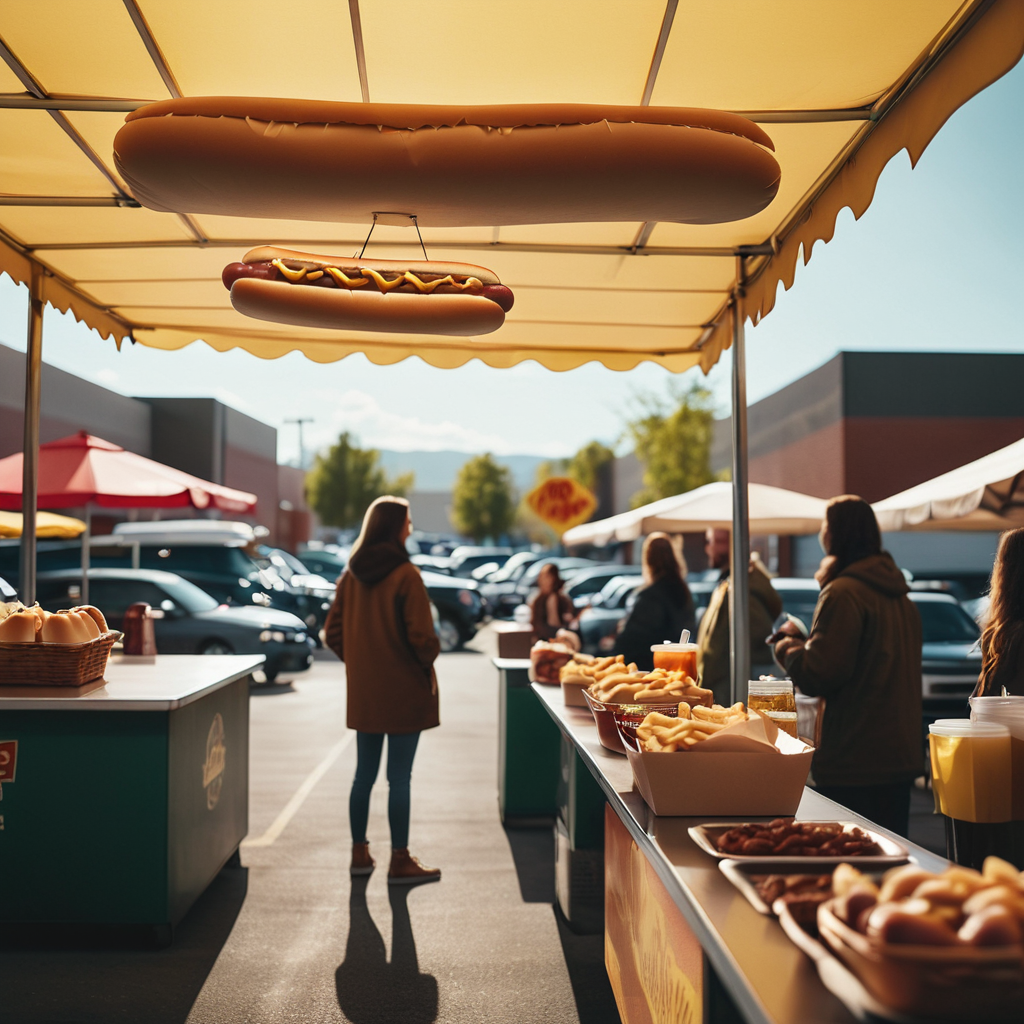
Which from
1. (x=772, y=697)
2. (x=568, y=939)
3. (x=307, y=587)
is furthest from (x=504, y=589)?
(x=772, y=697)

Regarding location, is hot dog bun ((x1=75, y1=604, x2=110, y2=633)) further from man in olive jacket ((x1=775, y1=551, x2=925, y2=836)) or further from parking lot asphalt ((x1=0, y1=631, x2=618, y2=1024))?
man in olive jacket ((x1=775, y1=551, x2=925, y2=836))

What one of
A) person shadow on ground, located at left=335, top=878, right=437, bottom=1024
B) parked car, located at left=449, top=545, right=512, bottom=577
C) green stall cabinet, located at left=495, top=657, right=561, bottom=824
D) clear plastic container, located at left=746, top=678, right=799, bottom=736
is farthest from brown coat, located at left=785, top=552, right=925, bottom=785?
parked car, located at left=449, top=545, right=512, bottom=577

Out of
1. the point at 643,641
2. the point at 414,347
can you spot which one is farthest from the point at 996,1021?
the point at 414,347

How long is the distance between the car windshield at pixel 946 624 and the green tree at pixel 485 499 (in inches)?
2163

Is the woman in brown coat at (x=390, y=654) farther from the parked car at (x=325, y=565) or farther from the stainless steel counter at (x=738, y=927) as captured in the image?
the parked car at (x=325, y=565)

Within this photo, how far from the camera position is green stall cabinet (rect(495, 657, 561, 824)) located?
20.6 ft

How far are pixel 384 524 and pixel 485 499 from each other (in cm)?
5945

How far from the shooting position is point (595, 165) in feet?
9.03

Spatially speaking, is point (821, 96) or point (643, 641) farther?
point (643, 641)

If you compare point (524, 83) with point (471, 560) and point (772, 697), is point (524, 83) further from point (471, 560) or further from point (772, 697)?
point (471, 560)

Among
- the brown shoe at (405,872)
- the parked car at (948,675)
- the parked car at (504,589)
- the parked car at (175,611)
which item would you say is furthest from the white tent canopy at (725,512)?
the parked car at (504,589)

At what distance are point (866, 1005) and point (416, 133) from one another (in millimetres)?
2456

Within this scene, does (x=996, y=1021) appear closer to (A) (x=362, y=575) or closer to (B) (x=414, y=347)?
(A) (x=362, y=575)

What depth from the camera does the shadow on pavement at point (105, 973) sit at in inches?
138
